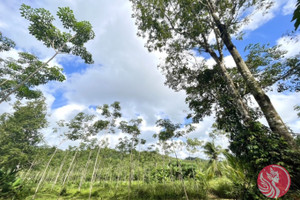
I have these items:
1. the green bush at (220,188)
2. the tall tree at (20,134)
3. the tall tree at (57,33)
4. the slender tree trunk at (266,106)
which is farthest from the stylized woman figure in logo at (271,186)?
the tall tree at (20,134)

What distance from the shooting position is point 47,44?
31.4ft

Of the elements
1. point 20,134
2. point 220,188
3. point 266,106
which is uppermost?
point 20,134

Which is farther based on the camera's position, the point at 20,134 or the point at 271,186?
the point at 20,134

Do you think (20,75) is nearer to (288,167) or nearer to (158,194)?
(158,194)

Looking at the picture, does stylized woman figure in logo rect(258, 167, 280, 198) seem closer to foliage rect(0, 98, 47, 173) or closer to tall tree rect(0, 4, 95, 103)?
tall tree rect(0, 4, 95, 103)

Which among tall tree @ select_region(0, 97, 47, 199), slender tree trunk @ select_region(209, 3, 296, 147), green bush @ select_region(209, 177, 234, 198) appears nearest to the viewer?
slender tree trunk @ select_region(209, 3, 296, 147)

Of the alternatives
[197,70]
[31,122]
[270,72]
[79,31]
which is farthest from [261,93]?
[31,122]

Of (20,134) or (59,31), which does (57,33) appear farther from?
(20,134)

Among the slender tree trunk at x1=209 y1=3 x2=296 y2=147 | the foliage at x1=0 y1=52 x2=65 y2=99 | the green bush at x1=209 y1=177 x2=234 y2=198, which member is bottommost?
the green bush at x1=209 y1=177 x2=234 y2=198

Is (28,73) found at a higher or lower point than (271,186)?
higher

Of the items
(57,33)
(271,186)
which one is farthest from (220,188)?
(57,33)

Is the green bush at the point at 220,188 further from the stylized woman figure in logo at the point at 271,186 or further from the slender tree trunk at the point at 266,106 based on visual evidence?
the stylized woman figure in logo at the point at 271,186

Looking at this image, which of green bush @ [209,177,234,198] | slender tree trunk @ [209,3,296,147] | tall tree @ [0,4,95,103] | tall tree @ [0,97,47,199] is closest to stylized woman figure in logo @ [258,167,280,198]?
slender tree trunk @ [209,3,296,147]

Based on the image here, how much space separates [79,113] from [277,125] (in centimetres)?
2119
